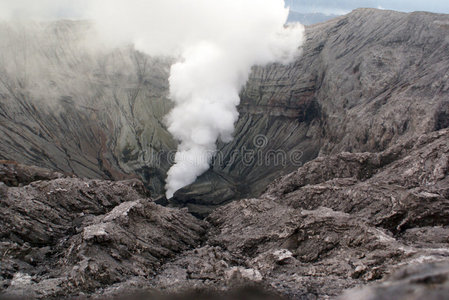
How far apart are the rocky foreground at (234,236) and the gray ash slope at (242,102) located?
15.8 m

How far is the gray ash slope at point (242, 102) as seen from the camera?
1729 inches

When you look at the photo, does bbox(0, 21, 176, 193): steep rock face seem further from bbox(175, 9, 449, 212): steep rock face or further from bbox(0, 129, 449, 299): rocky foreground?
bbox(0, 129, 449, 299): rocky foreground

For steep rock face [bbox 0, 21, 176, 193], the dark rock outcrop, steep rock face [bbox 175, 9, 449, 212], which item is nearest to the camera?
the dark rock outcrop

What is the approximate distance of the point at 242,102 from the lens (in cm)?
6944

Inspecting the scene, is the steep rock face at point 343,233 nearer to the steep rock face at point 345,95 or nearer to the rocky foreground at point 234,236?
the rocky foreground at point 234,236

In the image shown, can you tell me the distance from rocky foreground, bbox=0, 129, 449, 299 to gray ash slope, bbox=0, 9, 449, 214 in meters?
15.8

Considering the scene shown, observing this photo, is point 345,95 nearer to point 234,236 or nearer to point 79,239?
point 234,236

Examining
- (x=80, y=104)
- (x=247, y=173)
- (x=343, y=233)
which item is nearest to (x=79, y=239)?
(x=343, y=233)

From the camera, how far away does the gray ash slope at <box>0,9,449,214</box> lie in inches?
1729

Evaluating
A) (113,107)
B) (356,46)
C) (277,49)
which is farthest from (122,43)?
(356,46)

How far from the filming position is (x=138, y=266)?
57.2 feet

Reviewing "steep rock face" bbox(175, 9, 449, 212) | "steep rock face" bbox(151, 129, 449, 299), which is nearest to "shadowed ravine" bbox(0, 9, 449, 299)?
"steep rock face" bbox(151, 129, 449, 299)

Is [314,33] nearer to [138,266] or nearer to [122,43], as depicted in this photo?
[122,43]

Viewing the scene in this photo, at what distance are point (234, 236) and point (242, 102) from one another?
1929 inches
